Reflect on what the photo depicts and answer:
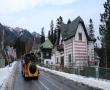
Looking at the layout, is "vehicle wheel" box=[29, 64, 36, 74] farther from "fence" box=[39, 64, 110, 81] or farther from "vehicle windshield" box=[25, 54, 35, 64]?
"fence" box=[39, 64, 110, 81]

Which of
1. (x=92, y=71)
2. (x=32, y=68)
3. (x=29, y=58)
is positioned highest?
(x=29, y=58)

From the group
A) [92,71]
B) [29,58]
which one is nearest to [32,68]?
[29,58]

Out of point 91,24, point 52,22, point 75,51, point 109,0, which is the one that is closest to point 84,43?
point 75,51

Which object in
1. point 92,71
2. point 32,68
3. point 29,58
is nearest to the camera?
point 92,71

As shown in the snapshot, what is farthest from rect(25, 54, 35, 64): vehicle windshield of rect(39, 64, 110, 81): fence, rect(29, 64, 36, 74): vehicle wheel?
rect(39, 64, 110, 81): fence

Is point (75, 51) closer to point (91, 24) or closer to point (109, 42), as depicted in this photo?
point (109, 42)

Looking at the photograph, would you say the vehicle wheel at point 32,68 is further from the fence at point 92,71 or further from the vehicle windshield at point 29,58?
the fence at point 92,71

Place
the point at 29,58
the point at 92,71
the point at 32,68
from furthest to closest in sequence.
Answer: the point at 29,58, the point at 32,68, the point at 92,71

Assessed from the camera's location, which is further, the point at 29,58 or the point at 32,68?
the point at 29,58

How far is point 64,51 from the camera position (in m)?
36.9

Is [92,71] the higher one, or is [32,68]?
[32,68]

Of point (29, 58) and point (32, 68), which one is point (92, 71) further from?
point (29, 58)

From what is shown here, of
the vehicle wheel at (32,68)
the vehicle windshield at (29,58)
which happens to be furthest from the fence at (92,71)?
the vehicle windshield at (29,58)

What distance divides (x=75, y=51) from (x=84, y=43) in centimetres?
258
